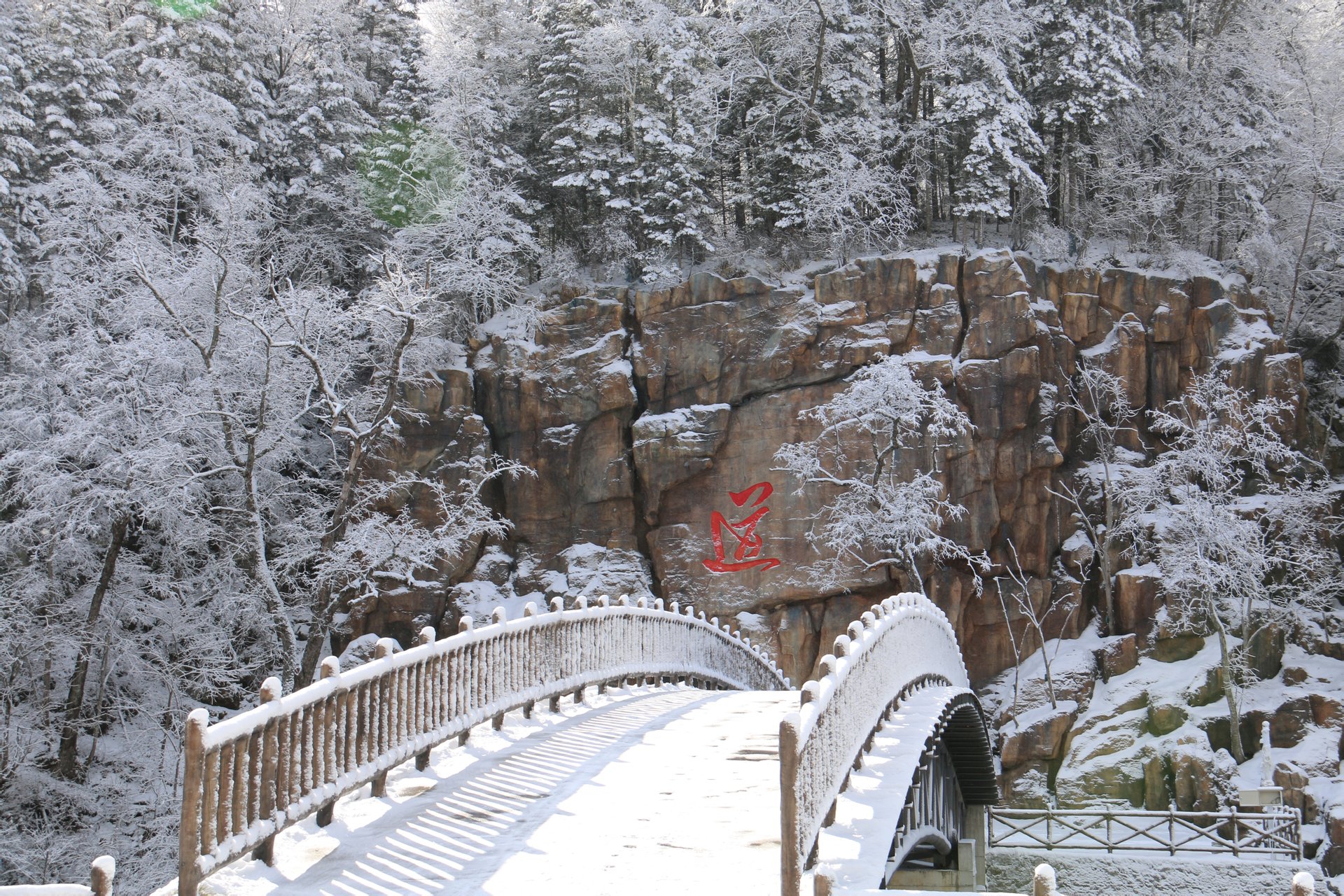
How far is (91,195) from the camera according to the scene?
22844 millimetres

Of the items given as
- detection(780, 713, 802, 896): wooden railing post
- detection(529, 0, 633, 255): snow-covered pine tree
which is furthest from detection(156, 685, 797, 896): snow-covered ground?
detection(529, 0, 633, 255): snow-covered pine tree

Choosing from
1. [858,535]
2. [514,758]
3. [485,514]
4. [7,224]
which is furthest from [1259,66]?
[7,224]

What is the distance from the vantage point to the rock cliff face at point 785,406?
25.0 metres

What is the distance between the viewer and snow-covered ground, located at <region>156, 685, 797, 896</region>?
5895 millimetres

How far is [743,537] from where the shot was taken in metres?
25.1

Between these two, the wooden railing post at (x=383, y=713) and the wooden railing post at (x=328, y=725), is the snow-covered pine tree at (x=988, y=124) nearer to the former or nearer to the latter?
the wooden railing post at (x=383, y=713)

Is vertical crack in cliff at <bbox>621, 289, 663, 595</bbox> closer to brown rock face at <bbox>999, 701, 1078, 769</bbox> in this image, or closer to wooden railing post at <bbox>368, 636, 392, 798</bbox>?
brown rock face at <bbox>999, 701, 1078, 769</bbox>

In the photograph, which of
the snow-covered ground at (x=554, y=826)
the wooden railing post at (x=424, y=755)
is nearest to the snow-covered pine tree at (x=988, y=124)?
the snow-covered ground at (x=554, y=826)

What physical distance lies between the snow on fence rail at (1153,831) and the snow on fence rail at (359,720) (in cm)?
1194

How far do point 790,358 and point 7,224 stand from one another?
65.3 ft

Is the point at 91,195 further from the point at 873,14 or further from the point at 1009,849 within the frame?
the point at 1009,849

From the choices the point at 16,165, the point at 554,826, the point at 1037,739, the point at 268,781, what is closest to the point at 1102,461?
the point at 1037,739

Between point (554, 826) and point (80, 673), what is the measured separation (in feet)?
54.6

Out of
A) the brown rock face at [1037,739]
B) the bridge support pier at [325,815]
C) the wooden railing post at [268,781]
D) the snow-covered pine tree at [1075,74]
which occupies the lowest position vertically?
the brown rock face at [1037,739]
